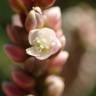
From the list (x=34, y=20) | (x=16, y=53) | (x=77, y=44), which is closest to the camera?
(x=34, y=20)

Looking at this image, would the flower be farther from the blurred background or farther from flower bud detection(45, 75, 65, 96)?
the blurred background

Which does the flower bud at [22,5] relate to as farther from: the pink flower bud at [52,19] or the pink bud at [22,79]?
the pink bud at [22,79]

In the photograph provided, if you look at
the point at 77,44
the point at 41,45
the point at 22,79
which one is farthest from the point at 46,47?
the point at 77,44

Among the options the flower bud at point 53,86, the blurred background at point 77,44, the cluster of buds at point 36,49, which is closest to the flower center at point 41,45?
the cluster of buds at point 36,49

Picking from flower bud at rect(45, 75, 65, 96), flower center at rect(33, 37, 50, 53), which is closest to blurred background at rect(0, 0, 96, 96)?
flower bud at rect(45, 75, 65, 96)

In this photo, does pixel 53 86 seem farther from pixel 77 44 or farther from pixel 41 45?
pixel 77 44

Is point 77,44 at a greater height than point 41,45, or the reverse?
point 77,44
